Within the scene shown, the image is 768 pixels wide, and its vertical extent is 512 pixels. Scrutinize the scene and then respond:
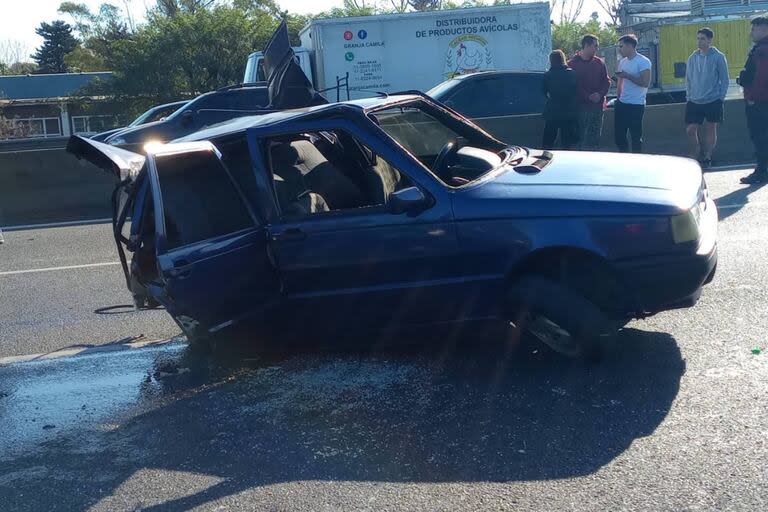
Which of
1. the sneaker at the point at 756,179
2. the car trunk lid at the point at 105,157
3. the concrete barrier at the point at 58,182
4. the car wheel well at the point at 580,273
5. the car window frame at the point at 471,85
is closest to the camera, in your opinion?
the car wheel well at the point at 580,273

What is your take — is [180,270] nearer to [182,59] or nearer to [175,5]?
[182,59]

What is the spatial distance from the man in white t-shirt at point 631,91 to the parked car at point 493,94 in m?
2.26

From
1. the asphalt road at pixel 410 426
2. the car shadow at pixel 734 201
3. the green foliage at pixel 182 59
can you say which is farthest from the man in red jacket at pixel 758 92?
the green foliage at pixel 182 59

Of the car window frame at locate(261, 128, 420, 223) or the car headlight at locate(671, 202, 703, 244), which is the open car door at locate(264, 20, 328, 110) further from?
the car headlight at locate(671, 202, 703, 244)

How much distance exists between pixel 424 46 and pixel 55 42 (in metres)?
65.8

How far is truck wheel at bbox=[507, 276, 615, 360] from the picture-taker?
4.98m

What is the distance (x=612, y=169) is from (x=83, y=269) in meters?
5.68

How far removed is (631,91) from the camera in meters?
11.9

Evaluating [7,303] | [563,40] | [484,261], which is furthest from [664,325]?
[563,40]

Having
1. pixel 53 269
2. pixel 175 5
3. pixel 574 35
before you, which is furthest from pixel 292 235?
pixel 175 5

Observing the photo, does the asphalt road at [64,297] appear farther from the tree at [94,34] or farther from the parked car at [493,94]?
the tree at [94,34]

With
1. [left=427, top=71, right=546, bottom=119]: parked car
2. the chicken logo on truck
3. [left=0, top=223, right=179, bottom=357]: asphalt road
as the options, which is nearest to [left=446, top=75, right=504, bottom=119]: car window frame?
[left=427, top=71, right=546, bottom=119]: parked car

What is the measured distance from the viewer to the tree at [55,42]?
254 feet

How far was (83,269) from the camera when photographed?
9.18 m
